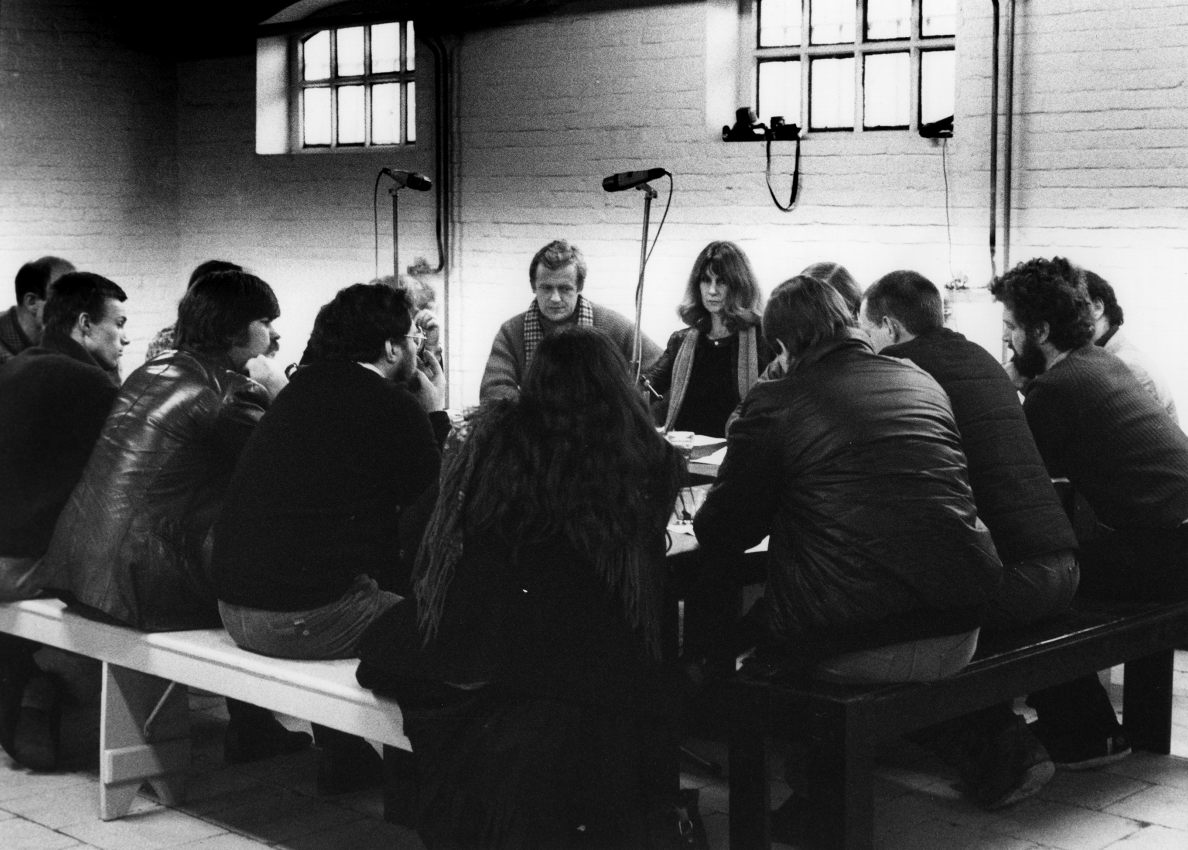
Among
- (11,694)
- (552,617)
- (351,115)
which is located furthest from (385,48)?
(552,617)

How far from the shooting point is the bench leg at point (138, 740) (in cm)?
372

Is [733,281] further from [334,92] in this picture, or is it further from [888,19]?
[334,92]

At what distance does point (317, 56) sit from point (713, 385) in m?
4.24

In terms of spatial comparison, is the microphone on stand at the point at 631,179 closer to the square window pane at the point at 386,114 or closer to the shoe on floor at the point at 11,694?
the shoe on floor at the point at 11,694

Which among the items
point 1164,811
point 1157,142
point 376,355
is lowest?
point 1164,811

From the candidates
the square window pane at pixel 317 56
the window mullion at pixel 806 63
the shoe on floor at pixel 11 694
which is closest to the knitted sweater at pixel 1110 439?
the shoe on floor at pixel 11 694

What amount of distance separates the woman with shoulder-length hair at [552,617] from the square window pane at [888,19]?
157 inches

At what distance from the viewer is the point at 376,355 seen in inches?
138

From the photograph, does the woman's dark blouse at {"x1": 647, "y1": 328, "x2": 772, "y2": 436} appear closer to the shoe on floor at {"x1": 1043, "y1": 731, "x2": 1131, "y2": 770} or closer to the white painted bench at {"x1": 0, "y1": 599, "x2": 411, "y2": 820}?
the shoe on floor at {"x1": 1043, "y1": 731, "x2": 1131, "y2": 770}

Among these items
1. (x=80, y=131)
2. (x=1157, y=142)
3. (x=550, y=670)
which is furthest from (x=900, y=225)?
(x=80, y=131)

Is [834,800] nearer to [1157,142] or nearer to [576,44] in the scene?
[1157,142]

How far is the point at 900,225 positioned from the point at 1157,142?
108cm

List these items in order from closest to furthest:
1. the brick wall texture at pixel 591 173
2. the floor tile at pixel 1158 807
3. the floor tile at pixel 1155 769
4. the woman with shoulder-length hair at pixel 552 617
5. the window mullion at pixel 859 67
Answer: the woman with shoulder-length hair at pixel 552 617 → the floor tile at pixel 1158 807 → the floor tile at pixel 1155 769 → the brick wall texture at pixel 591 173 → the window mullion at pixel 859 67

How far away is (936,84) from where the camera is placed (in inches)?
253
